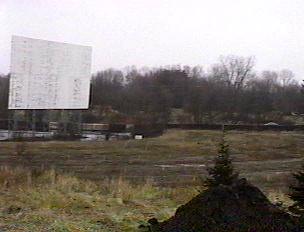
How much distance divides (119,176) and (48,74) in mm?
31876

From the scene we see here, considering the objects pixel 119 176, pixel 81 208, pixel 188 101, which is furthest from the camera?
pixel 188 101

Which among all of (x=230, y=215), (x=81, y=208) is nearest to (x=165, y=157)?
(x=81, y=208)

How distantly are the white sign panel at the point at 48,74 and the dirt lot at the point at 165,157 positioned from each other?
1041 cm

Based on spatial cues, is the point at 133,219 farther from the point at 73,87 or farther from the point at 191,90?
the point at 191,90

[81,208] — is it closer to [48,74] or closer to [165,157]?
[165,157]

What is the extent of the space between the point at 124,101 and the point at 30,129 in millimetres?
28342

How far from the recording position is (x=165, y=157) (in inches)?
1442

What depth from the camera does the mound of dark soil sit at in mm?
6199

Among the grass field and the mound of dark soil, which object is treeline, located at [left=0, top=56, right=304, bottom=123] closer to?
the grass field

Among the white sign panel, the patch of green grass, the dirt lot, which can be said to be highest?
the white sign panel

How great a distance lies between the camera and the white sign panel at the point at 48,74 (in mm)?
51125

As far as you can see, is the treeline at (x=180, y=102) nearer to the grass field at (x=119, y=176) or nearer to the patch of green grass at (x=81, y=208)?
the grass field at (x=119, y=176)

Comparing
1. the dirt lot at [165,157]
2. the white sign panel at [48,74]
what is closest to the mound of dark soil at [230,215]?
the dirt lot at [165,157]

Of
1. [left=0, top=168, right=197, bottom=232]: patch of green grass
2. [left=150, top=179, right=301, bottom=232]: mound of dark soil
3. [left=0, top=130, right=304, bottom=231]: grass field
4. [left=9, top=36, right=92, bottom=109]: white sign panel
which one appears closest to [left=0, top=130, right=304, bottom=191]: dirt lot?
[left=0, top=130, right=304, bottom=231]: grass field
